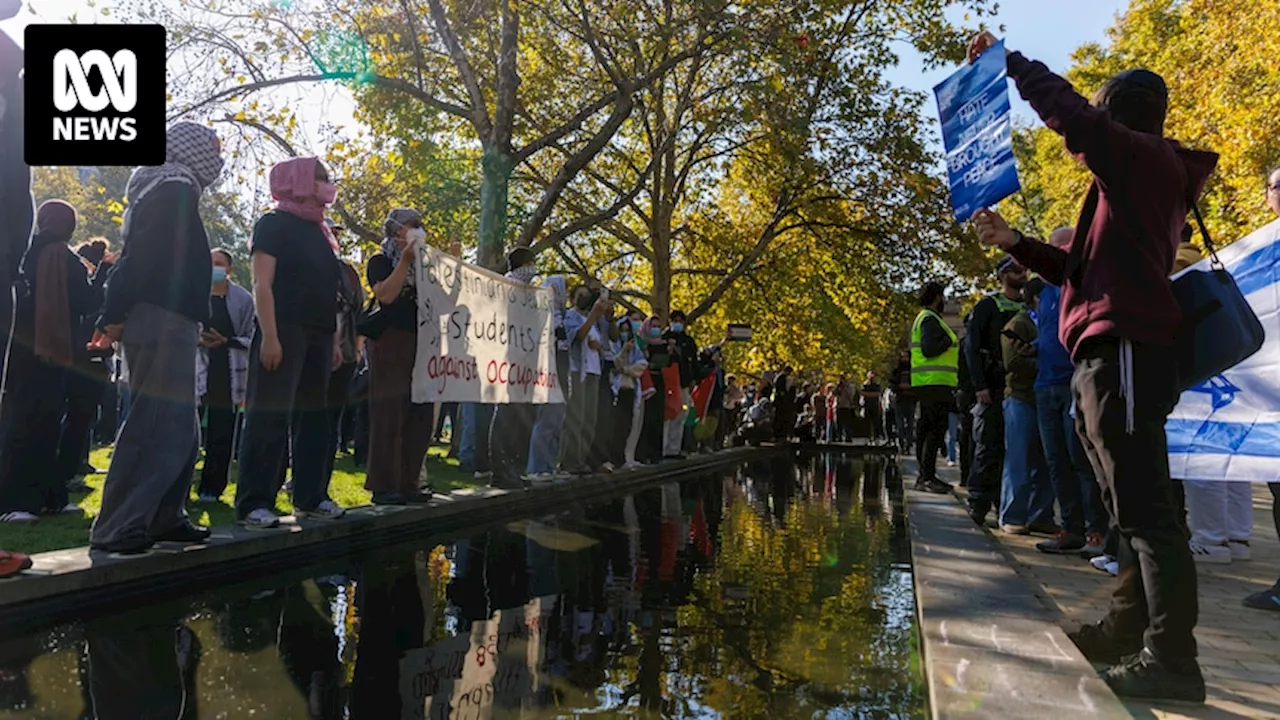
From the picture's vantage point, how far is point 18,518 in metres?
5.61

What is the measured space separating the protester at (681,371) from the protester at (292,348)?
924 cm

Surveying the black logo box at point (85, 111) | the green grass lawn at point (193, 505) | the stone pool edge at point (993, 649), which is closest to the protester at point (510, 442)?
the green grass lawn at point (193, 505)

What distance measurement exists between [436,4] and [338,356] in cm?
765

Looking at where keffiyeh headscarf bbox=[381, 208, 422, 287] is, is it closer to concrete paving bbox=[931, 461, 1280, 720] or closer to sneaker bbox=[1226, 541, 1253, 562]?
concrete paving bbox=[931, 461, 1280, 720]

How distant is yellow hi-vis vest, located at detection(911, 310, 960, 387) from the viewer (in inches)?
363

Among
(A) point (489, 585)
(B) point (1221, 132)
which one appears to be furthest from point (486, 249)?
(B) point (1221, 132)

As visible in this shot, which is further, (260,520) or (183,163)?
(260,520)

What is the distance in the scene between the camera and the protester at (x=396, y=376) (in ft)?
22.6

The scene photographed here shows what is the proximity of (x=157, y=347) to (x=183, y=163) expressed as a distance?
1.00m

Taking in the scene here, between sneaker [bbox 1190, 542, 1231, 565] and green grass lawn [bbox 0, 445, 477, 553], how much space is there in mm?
5582

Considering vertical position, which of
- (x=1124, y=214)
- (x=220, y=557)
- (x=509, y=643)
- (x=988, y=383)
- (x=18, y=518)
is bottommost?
(x=509, y=643)

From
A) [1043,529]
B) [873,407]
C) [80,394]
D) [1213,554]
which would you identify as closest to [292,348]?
[80,394]

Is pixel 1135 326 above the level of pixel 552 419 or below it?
above

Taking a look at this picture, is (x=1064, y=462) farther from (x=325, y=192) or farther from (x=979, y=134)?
(x=325, y=192)
